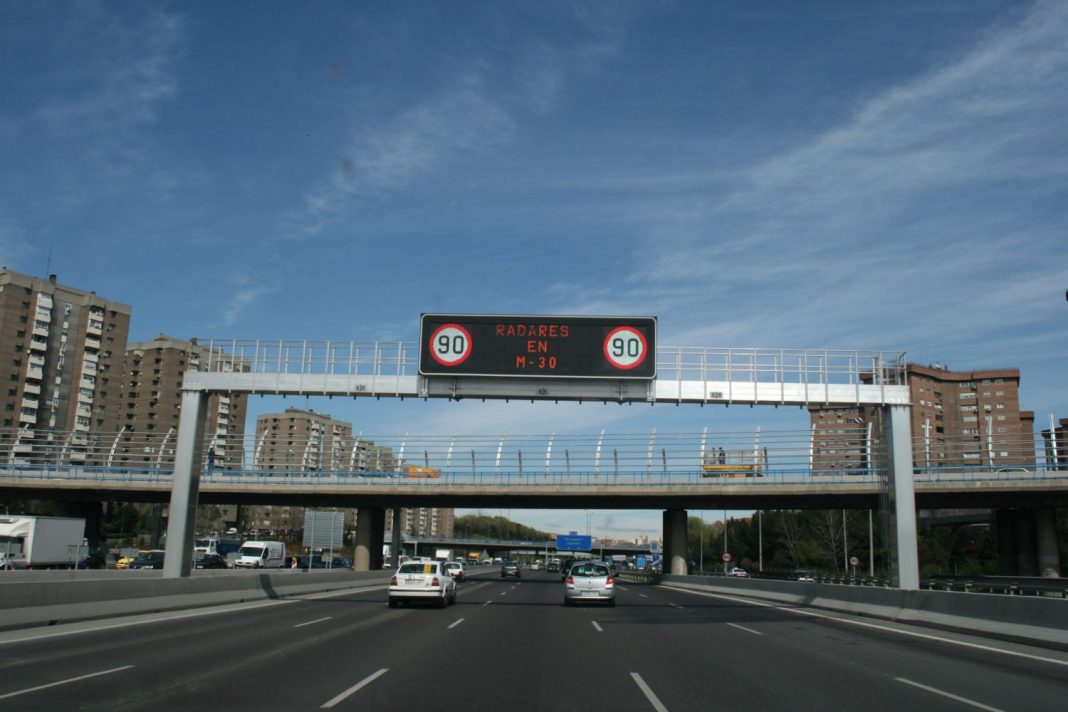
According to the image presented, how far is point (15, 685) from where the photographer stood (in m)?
9.95

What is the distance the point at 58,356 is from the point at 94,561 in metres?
69.6

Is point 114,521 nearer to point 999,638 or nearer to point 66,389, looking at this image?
point 66,389

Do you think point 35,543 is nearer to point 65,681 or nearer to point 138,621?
point 138,621

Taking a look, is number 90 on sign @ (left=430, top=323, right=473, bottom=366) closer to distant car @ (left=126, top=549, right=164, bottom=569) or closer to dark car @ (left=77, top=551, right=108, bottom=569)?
distant car @ (left=126, top=549, right=164, bottom=569)

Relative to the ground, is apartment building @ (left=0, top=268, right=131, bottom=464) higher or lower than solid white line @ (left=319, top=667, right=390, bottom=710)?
higher

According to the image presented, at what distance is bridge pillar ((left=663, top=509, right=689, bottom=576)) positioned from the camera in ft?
198

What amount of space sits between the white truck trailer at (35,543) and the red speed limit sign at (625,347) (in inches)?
1323

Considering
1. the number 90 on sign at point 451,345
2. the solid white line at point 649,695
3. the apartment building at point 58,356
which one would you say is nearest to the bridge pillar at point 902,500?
the number 90 on sign at point 451,345

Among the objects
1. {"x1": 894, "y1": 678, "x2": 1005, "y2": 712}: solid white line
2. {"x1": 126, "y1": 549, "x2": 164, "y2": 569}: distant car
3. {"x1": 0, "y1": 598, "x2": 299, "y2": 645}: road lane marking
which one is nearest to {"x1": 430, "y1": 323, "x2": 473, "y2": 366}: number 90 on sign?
{"x1": 0, "y1": 598, "x2": 299, "y2": 645}: road lane marking

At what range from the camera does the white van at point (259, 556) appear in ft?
206

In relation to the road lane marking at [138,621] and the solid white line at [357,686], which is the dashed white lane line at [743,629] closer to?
the solid white line at [357,686]

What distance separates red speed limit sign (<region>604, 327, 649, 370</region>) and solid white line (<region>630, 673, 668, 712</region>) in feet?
48.8

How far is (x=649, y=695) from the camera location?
10203 mm

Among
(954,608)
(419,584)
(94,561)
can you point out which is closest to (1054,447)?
(954,608)
